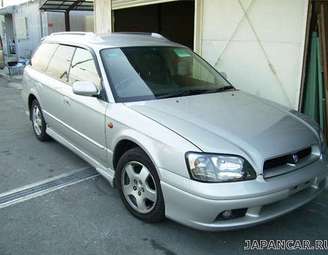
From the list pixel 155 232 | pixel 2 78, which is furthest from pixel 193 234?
pixel 2 78

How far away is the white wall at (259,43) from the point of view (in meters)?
5.36

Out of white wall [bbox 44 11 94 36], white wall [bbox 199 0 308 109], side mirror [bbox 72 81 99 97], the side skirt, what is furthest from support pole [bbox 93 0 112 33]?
white wall [bbox 44 11 94 36]

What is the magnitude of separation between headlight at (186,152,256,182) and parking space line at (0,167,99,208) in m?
2.10

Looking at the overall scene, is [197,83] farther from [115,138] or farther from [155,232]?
[155,232]

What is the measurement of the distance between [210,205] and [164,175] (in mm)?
470

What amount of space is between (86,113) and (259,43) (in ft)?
10.2

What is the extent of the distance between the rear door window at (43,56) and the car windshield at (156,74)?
1701mm

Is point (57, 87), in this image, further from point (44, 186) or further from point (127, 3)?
point (127, 3)

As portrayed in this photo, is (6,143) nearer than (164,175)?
No

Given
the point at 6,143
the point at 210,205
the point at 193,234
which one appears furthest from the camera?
the point at 6,143

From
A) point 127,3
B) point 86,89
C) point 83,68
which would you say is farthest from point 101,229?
point 127,3

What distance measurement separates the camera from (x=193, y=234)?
338 centimetres

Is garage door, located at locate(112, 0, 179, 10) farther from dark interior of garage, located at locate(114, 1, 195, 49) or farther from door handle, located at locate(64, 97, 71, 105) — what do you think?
door handle, located at locate(64, 97, 71, 105)

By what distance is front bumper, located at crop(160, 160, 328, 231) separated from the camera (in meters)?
2.82
